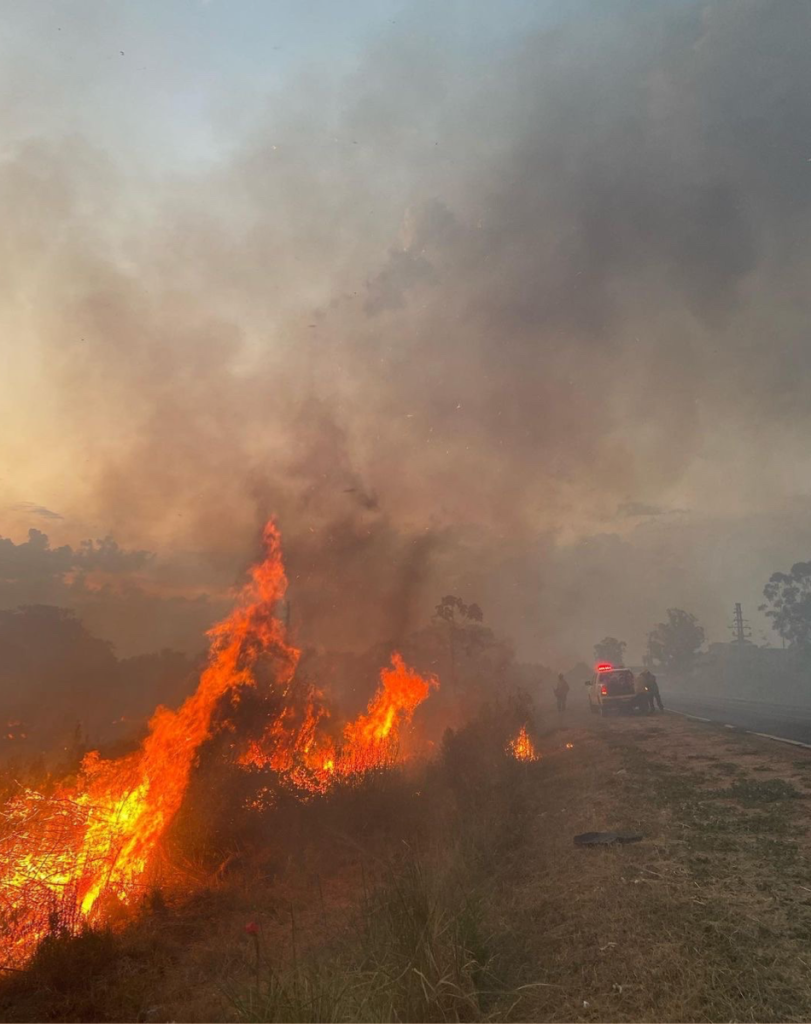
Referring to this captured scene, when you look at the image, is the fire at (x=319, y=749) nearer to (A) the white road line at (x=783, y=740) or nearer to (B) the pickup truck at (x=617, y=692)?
(A) the white road line at (x=783, y=740)

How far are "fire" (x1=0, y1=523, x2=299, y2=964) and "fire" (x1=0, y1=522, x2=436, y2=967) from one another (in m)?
0.02

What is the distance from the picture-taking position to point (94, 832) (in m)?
8.95

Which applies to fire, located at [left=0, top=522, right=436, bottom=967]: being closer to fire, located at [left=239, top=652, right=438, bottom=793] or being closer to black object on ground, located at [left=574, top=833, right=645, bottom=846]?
fire, located at [left=239, top=652, right=438, bottom=793]

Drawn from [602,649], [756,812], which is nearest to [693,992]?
[756,812]

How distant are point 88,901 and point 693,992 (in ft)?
26.6

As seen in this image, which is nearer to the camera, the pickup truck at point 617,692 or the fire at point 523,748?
the fire at point 523,748

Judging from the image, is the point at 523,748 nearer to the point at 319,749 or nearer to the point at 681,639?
the point at 319,749

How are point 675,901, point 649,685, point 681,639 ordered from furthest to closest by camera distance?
point 681,639 < point 649,685 < point 675,901

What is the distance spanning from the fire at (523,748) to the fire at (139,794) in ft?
14.0

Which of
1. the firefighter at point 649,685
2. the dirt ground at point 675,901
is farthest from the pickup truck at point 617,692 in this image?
the dirt ground at point 675,901

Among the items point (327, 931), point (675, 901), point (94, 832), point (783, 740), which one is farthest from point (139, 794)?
point (783, 740)

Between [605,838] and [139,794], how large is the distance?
8.14 metres

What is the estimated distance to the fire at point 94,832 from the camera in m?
7.55

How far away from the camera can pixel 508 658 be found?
6612 centimetres
